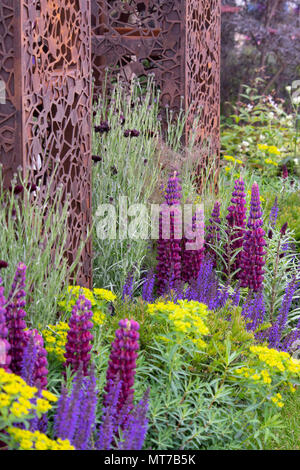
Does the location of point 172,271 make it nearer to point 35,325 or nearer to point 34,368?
point 35,325

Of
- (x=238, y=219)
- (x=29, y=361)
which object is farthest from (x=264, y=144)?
(x=29, y=361)

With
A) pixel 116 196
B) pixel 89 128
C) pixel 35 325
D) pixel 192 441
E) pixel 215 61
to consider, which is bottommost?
pixel 192 441

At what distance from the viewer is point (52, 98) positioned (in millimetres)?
3445

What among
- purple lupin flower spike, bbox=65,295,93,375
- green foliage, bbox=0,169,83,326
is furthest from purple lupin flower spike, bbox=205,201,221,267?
purple lupin flower spike, bbox=65,295,93,375

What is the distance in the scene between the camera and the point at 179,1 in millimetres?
5418

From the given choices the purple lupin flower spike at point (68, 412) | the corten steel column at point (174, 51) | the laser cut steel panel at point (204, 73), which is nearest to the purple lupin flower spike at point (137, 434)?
the purple lupin flower spike at point (68, 412)

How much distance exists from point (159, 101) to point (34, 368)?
12.3 ft

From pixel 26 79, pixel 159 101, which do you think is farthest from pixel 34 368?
pixel 159 101

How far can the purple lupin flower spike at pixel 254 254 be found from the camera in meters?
3.99

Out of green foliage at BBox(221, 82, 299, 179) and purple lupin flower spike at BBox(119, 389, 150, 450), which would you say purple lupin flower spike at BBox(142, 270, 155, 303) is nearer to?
purple lupin flower spike at BBox(119, 389, 150, 450)

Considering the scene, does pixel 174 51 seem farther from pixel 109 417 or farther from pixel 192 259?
pixel 109 417

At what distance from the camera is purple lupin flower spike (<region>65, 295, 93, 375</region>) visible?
2568 mm

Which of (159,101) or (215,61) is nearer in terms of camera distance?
(159,101)

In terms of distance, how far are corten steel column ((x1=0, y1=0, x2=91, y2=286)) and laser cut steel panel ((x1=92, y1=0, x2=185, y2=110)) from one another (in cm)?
180
